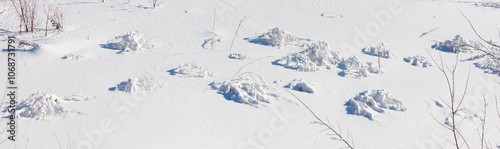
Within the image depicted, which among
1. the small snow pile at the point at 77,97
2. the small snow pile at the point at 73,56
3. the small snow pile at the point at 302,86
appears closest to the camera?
the small snow pile at the point at 77,97

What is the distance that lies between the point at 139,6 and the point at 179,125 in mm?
2882

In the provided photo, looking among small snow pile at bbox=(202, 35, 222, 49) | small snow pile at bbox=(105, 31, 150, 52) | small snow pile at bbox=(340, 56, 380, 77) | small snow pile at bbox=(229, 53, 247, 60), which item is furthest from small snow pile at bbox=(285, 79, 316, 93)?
small snow pile at bbox=(105, 31, 150, 52)

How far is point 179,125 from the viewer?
262 centimetres

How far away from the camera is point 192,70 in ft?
11.4

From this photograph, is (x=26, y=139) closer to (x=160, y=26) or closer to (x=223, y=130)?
(x=223, y=130)

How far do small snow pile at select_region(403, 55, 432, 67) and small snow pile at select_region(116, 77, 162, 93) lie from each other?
9.29ft

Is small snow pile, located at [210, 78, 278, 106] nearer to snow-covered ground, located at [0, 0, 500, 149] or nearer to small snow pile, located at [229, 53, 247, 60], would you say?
snow-covered ground, located at [0, 0, 500, 149]

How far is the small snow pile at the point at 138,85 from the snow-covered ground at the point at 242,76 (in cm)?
1

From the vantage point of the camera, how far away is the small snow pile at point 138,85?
3.01 m

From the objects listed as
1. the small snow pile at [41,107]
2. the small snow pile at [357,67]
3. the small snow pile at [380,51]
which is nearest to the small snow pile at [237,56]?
the small snow pile at [357,67]

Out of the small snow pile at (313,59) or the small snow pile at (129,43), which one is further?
the small snow pile at (129,43)

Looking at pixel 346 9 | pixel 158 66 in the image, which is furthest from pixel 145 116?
pixel 346 9

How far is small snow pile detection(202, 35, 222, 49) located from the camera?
13.3 feet

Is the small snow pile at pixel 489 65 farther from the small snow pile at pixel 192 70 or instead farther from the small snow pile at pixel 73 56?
the small snow pile at pixel 73 56
